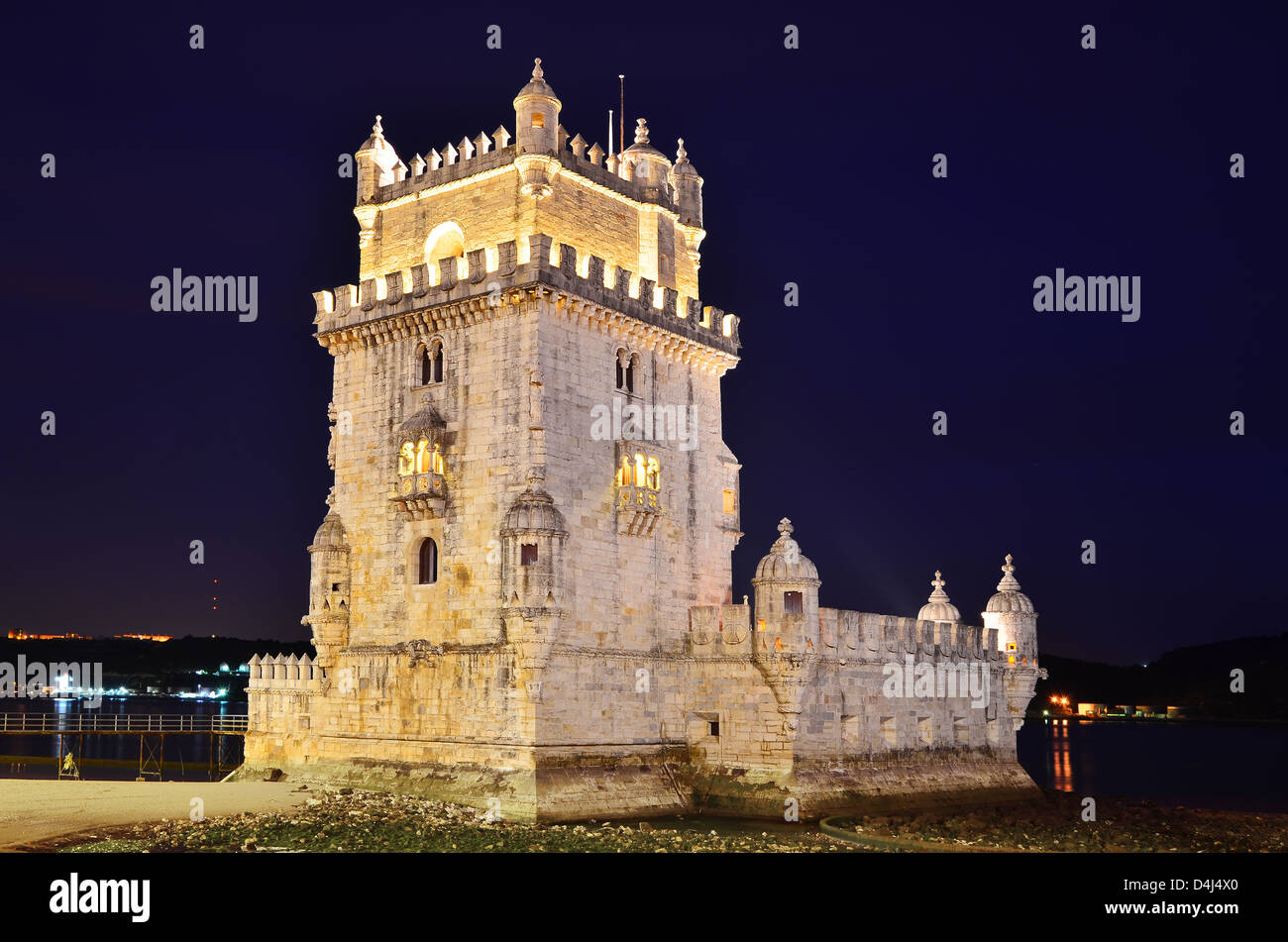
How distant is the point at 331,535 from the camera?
47219 mm

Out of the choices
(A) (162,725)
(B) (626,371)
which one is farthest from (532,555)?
(A) (162,725)

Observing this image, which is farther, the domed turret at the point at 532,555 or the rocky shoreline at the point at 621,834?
the domed turret at the point at 532,555

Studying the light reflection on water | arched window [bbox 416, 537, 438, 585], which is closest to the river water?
the light reflection on water

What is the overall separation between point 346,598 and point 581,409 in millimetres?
10482

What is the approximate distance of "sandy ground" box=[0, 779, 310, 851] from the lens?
3638 centimetres

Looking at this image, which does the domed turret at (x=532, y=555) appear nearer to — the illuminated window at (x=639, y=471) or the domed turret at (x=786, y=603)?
the illuminated window at (x=639, y=471)

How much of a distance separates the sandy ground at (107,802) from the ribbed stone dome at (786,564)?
53.8ft

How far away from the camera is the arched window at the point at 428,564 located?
45.3m

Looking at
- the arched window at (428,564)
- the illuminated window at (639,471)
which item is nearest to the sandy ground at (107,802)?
the arched window at (428,564)

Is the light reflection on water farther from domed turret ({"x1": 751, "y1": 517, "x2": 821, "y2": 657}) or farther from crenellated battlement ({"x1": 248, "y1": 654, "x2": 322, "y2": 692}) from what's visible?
crenellated battlement ({"x1": 248, "y1": 654, "x2": 322, "y2": 692})

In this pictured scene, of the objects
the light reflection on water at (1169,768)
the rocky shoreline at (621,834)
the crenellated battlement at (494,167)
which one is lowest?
the light reflection on water at (1169,768)

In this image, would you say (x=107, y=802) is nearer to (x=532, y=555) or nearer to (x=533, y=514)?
(x=532, y=555)

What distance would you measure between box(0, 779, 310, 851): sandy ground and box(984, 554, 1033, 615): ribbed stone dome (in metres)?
31.2
